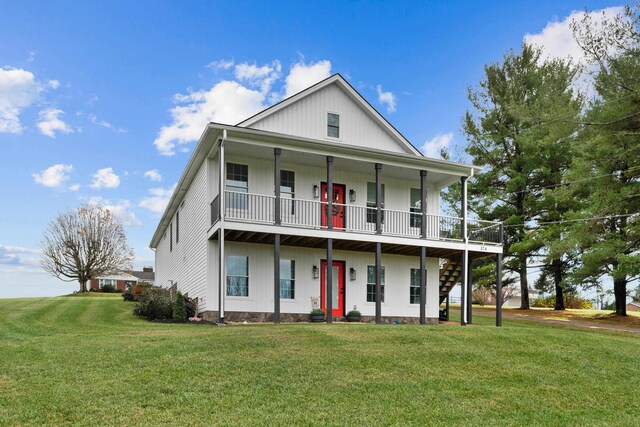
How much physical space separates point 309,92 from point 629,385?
13.3m

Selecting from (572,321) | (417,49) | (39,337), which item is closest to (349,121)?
(417,49)

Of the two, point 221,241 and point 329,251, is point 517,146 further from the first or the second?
point 221,241

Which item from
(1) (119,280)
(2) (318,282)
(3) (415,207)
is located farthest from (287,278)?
(1) (119,280)

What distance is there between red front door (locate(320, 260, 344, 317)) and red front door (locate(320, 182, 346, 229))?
4.45 ft

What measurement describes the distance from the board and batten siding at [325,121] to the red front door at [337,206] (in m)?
1.65

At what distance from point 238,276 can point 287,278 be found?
1705 mm

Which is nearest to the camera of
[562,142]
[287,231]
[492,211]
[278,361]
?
[278,361]

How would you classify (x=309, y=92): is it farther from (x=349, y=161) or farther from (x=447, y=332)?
(x=447, y=332)

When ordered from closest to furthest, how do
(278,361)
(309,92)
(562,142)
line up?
(278,361), (309,92), (562,142)

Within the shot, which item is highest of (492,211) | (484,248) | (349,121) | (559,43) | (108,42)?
(559,43)

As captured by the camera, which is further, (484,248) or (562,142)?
(562,142)

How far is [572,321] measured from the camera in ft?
84.8

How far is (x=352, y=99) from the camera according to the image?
66.8 ft

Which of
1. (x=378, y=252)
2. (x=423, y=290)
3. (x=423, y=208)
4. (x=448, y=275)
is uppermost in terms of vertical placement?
(x=423, y=208)
